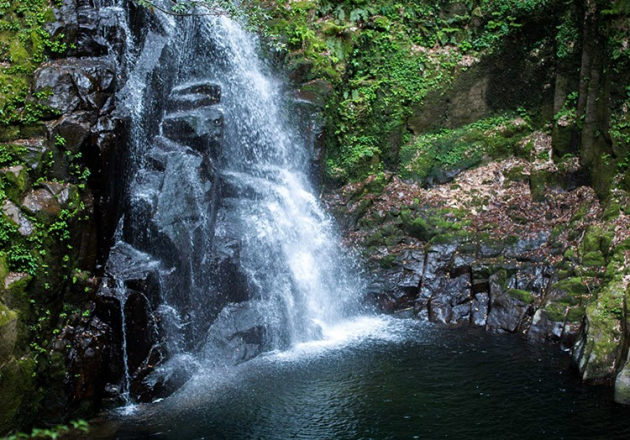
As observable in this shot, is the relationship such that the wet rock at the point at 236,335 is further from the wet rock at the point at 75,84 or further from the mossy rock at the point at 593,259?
the mossy rock at the point at 593,259

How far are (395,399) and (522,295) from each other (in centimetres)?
445

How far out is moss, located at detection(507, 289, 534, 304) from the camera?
1075 centimetres

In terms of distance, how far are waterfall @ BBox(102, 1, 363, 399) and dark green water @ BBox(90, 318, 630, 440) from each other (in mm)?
907

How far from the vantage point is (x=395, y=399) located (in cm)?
806

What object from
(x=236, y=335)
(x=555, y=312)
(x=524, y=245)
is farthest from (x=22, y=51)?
(x=555, y=312)

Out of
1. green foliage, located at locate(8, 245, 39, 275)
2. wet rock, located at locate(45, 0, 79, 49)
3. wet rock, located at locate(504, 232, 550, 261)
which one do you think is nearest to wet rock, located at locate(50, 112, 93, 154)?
wet rock, located at locate(45, 0, 79, 49)

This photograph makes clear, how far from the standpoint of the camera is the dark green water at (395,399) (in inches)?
281

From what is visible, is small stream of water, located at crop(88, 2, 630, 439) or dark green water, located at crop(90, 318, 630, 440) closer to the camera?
dark green water, located at crop(90, 318, 630, 440)

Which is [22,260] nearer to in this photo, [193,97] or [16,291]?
[16,291]

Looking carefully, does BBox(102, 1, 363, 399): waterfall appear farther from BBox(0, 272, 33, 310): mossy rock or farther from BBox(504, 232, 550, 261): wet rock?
BBox(504, 232, 550, 261): wet rock

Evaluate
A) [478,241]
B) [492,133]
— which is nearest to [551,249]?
[478,241]

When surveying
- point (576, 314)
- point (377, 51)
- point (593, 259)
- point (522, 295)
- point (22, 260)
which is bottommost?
point (576, 314)

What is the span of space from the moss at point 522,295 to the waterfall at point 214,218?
12.1ft

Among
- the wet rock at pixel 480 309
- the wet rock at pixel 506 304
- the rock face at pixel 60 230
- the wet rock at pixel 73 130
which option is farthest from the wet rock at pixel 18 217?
the wet rock at pixel 506 304
